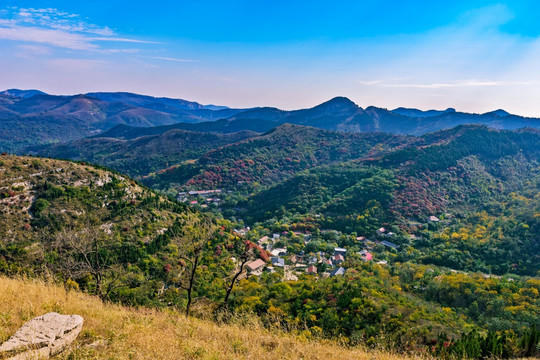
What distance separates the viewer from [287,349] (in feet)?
24.9

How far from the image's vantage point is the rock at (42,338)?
211 inches

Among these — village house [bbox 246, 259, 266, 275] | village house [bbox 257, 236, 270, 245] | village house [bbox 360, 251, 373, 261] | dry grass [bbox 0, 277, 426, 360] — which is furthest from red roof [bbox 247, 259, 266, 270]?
dry grass [bbox 0, 277, 426, 360]

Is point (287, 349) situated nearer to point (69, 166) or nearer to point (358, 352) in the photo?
point (358, 352)

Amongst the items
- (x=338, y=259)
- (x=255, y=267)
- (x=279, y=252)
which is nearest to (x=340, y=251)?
(x=338, y=259)

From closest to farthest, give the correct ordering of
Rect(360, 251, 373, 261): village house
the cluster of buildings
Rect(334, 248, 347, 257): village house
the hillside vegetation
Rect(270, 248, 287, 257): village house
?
Rect(360, 251, 373, 261): village house
Rect(270, 248, 287, 257): village house
Rect(334, 248, 347, 257): village house
the cluster of buildings
the hillside vegetation

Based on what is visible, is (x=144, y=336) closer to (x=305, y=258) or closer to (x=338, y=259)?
(x=305, y=258)

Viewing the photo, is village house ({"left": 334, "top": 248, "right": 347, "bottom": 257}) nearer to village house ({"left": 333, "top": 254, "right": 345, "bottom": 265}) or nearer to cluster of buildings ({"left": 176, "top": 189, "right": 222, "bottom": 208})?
village house ({"left": 333, "top": 254, "right": 345, "bottom": 265})

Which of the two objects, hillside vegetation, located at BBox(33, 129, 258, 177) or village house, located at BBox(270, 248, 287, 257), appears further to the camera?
hillside vegetation, located at BBox(33, 129, 258, 177)

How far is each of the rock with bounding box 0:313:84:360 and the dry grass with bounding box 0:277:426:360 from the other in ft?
0.91

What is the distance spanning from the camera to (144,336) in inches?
267

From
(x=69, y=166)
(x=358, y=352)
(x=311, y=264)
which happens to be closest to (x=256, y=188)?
(x=311, y=264)

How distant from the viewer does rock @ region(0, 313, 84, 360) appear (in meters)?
5.37

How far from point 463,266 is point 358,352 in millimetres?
43973

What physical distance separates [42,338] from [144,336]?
2032 millimetres
